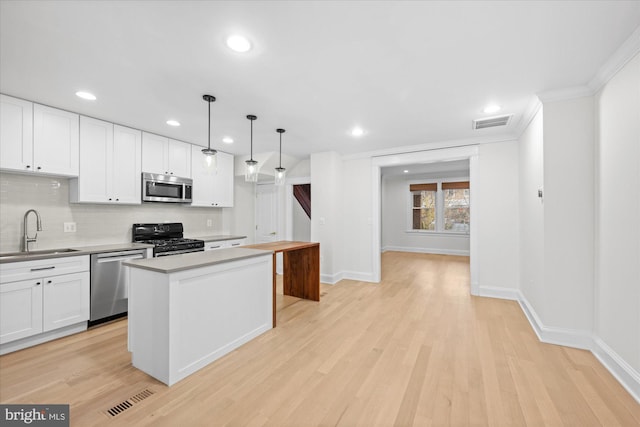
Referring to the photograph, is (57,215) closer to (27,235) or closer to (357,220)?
(27,235)

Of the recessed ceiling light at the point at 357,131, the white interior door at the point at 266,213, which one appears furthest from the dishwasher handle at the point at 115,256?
the recessed ceiling light at the point at 357,131

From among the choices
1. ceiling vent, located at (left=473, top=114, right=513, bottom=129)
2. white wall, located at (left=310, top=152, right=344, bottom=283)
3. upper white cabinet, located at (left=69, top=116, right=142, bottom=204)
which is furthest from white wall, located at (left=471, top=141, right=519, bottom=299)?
upper white cabinet, located at (left=69, top=116, right=142, bottom=204)

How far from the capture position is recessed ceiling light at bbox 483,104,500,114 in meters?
3.01

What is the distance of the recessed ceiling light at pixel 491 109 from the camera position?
301cm

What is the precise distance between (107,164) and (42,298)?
1701mm

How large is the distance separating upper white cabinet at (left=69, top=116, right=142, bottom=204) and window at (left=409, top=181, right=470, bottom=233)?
25.7 feet

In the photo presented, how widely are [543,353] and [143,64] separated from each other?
4.33m

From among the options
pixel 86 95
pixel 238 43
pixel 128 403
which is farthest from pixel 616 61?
pixel 86 95

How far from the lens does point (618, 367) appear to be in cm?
206

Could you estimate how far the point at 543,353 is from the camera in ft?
8.11

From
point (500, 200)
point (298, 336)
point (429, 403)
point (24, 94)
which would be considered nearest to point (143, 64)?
point (24, 94)

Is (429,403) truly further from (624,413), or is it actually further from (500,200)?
(500,200)

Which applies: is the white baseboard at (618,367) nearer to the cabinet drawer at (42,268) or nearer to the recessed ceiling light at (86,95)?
the cabinet drawer at (42,268)

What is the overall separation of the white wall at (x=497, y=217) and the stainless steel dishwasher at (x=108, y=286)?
505 cm
